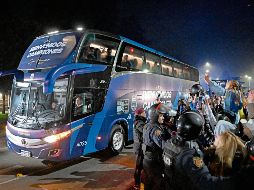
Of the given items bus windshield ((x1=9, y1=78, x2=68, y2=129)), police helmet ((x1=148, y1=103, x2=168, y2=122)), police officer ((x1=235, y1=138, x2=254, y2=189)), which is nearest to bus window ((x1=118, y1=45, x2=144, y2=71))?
bus windshield ((x1=9, y1=78, x2=68, y2=129))

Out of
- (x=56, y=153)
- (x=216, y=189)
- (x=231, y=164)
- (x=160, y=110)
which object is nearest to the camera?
(x=216, y=189)

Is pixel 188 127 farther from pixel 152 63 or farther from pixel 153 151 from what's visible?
pixel 152 63

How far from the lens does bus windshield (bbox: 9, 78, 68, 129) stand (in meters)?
7.43

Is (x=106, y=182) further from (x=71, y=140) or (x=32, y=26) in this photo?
(x=32, y=26)

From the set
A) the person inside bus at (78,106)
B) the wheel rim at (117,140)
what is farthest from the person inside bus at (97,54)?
the wheel rim at (117,140)

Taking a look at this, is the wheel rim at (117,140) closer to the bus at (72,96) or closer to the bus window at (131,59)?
the bus at (72,96)

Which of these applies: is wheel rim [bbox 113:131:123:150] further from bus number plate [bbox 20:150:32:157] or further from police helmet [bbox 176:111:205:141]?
police helmet [bbox 176:111:205:141]

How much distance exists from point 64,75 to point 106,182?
2920 millimetres

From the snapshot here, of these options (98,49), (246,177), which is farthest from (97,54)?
(246,177)

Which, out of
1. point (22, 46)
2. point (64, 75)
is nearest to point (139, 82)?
point (64, 75)

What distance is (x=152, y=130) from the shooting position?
440 cm

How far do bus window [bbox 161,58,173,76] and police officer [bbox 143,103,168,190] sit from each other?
8726 mm

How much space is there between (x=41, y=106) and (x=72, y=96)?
866 millimetres

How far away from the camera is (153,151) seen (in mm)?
4461
